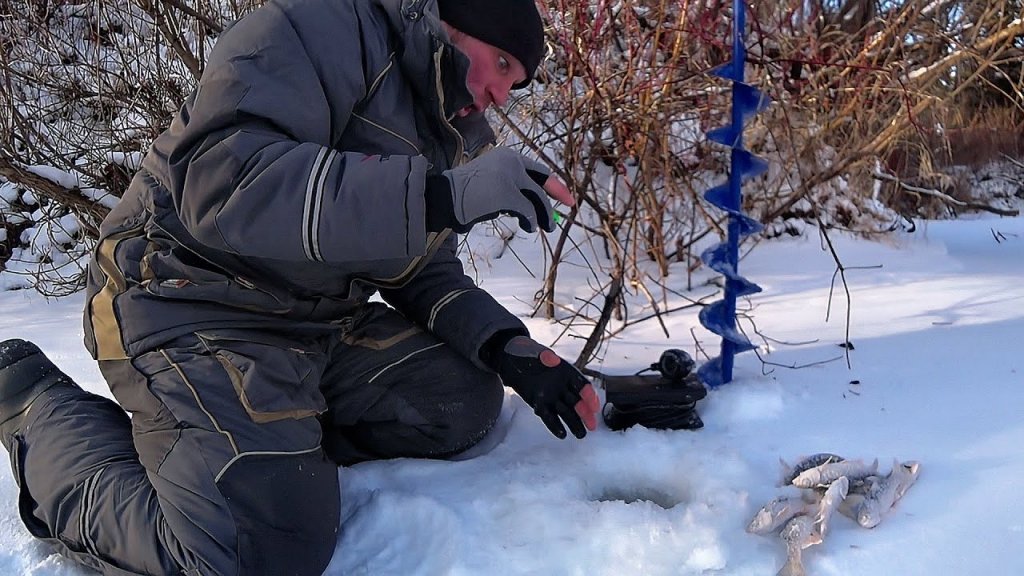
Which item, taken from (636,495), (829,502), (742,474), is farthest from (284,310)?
(829,502)

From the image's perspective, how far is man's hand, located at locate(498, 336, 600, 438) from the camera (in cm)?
150

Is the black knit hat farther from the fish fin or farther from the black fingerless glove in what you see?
the fish fin

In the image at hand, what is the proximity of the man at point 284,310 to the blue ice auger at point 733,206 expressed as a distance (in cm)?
45

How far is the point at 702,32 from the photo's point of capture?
1.91 meters

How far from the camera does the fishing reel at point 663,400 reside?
5.29 ft

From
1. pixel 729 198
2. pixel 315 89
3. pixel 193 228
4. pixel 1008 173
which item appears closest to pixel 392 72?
pixel 315 89

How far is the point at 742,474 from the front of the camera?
4.58ft

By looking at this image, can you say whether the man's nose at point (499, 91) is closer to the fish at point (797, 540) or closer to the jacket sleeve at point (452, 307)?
the jacket sleeve at point (452, 307)

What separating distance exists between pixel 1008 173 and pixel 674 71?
506 centimetres

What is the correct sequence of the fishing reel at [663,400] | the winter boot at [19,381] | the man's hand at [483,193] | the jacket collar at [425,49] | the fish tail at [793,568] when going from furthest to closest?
the fishing reel at [663,400]
the winter boot at [19,381]
the jacket collar at [425,49]
the man's hand at [483,193]
the fish tail at [793,568]

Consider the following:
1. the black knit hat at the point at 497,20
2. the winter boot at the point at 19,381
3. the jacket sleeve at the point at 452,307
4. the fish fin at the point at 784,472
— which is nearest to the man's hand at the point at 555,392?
the jacket sleeve at the point at 452,307

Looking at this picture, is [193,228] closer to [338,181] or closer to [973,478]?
[338,181]

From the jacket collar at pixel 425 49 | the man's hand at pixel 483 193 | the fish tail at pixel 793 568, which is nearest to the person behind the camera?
the fish tail at pixel 793 568

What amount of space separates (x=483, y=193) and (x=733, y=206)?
2.46 ft
